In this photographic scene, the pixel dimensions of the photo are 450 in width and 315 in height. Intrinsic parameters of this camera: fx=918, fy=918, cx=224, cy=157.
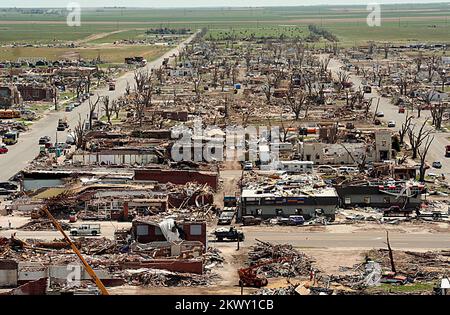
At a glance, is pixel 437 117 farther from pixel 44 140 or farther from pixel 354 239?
pixel 354 239

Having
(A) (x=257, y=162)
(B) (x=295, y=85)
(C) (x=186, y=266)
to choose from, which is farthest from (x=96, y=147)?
(B) (x=295, y=85)

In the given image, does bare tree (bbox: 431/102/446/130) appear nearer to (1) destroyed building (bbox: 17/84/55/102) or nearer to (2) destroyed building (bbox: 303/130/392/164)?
(2) destroyed building (bbox: 303/130/392/164)

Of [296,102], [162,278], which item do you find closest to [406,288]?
[162,278]

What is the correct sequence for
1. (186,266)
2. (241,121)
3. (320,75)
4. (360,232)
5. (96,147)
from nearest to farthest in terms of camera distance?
1. (186,266)
2. (360,232)
3. (96,147)
4. (241,121)
5. (320,75)

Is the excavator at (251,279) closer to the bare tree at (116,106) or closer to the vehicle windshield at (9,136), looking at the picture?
the vehicle windshield at (9,136)

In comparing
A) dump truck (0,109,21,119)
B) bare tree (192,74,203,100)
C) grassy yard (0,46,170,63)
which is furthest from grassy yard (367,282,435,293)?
grassy yard (0,46,170,63)
